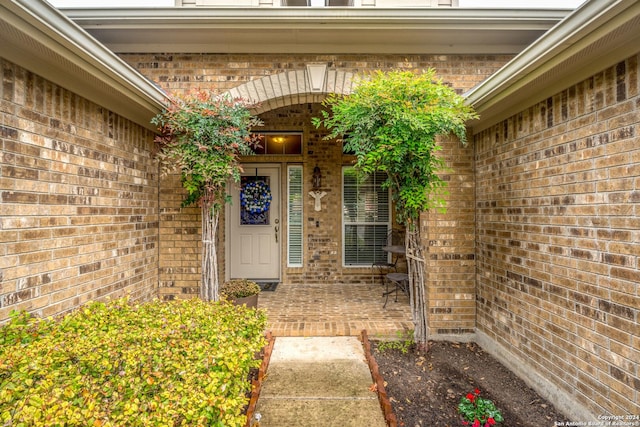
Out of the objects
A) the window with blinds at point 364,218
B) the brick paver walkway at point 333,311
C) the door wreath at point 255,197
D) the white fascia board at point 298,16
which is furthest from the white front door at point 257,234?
the white fascia board at point 298,16

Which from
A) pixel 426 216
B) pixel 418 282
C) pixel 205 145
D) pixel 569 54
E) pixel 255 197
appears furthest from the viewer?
pixel 255 197

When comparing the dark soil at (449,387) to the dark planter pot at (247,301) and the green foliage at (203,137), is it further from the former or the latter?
the green foliage at (203,137)

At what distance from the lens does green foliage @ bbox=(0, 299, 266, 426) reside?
47.8 inches

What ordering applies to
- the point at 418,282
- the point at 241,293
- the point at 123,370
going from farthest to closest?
the point at 241,293, the point at 418,282, the point at 123,370

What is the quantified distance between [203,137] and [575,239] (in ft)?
10.1

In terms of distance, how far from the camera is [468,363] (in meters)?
2.91

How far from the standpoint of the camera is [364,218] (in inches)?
227

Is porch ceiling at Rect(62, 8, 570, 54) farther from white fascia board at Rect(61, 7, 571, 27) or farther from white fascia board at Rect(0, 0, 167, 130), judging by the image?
white fascia board at Rect(0, 0, 167, 130)

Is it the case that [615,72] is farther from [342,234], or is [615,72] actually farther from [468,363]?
[342,234]

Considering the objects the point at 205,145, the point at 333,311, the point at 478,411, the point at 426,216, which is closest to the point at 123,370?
the point at 205,145

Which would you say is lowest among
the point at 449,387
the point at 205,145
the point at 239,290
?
the point at 449,387

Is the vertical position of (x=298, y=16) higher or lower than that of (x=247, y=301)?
higher

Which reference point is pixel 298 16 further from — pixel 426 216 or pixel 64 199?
pixel 64 199

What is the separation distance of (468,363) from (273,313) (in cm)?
225
